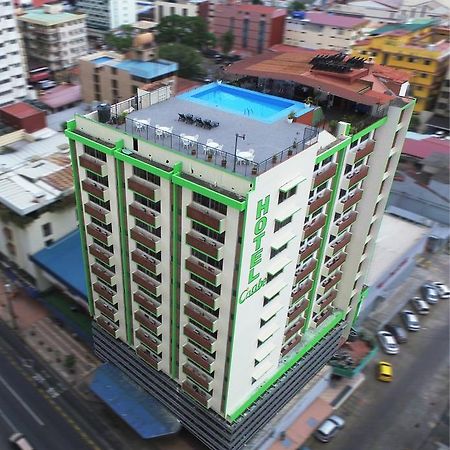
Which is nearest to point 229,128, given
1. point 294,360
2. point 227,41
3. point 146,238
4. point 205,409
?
point 146,238

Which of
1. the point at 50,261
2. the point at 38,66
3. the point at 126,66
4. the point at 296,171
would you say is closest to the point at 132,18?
the point at 38,66

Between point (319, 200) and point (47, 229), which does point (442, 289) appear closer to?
point (319, 200)

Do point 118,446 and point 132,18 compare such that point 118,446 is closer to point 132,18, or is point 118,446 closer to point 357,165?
point 357,165

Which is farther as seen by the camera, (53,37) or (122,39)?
(122,39)

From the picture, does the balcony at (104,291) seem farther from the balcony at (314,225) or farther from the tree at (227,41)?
the tree at (227,41)

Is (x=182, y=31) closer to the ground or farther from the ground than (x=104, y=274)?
closer to the ground

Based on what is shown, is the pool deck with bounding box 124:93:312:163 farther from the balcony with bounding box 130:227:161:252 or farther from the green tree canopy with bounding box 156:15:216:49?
the green tree canopy with bounding box 156:15:216:49
